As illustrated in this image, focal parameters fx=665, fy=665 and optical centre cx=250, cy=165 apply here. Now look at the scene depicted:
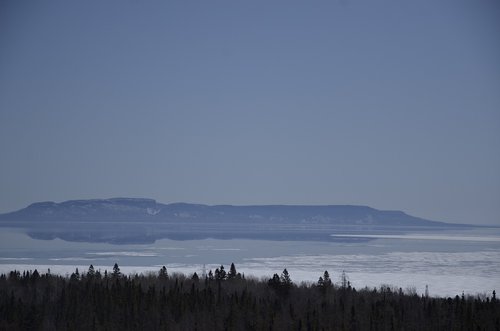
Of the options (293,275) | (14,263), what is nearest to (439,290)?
(293,275)

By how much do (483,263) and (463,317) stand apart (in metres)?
37.2

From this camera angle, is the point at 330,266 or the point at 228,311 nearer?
the point at 228,311

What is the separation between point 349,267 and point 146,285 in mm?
23765

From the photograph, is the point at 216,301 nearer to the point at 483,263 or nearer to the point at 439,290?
the point at 439,290

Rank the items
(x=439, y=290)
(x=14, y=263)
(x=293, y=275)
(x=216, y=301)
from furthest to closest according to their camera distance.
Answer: (x=14, y=263), (x=293, y=275), (x=439, y=290), (x=216, y=301)

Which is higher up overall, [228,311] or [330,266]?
[330,266]

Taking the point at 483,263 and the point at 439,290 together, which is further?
the point at 483,263

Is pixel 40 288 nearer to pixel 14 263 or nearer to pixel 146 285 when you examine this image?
pixel 146 285

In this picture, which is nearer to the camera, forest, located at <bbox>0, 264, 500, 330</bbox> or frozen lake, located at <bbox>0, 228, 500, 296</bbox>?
forest, located at <bbox>0, 264, 500, 330</bbox>

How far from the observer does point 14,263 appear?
52344 millimetres

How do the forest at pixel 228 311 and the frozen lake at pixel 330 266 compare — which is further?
the frozen lake at pixel 330 266

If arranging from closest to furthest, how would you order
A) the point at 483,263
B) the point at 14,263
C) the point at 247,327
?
1. the point at 247,327
2. the point at 14,263
3. the point at 483,263

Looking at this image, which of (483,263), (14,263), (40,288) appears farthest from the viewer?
(483,263)

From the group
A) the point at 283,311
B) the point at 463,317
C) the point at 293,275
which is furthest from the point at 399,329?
the point at 293,275
